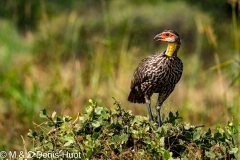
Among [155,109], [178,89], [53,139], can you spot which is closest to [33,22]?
[178,89]

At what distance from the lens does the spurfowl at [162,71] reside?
204 inches

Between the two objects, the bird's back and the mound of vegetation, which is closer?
the mound of vegetation

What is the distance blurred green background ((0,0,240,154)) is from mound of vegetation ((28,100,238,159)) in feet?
1.86

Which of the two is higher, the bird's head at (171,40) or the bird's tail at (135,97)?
the bird's head at (171,40)

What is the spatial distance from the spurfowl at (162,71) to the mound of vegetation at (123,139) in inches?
30.5

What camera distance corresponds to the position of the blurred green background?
7.41 metres

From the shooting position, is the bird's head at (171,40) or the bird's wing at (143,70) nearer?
the bird's head at (171,40)

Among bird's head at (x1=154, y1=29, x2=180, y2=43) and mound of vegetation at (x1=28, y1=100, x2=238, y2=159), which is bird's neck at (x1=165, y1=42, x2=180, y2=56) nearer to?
bird's head at (x1=154, y1=29, x2=180, y2=43)

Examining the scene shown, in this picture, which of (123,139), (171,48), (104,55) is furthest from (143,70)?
(104,55)

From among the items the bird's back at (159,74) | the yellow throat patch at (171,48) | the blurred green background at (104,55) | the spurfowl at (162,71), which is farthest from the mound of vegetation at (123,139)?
the yellow throat patch at (171,48)

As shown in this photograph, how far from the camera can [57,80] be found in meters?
8.16

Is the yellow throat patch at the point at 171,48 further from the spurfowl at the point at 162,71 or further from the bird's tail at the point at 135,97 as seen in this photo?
the bird's tail at the point at 135,97

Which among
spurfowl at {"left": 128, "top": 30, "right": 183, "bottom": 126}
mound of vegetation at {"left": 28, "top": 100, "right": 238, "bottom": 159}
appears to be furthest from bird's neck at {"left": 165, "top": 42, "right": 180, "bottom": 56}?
mound of vegetation at {"left": 28, "top": 100, "right": 238, "bottom": 159}

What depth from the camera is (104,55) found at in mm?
10562
